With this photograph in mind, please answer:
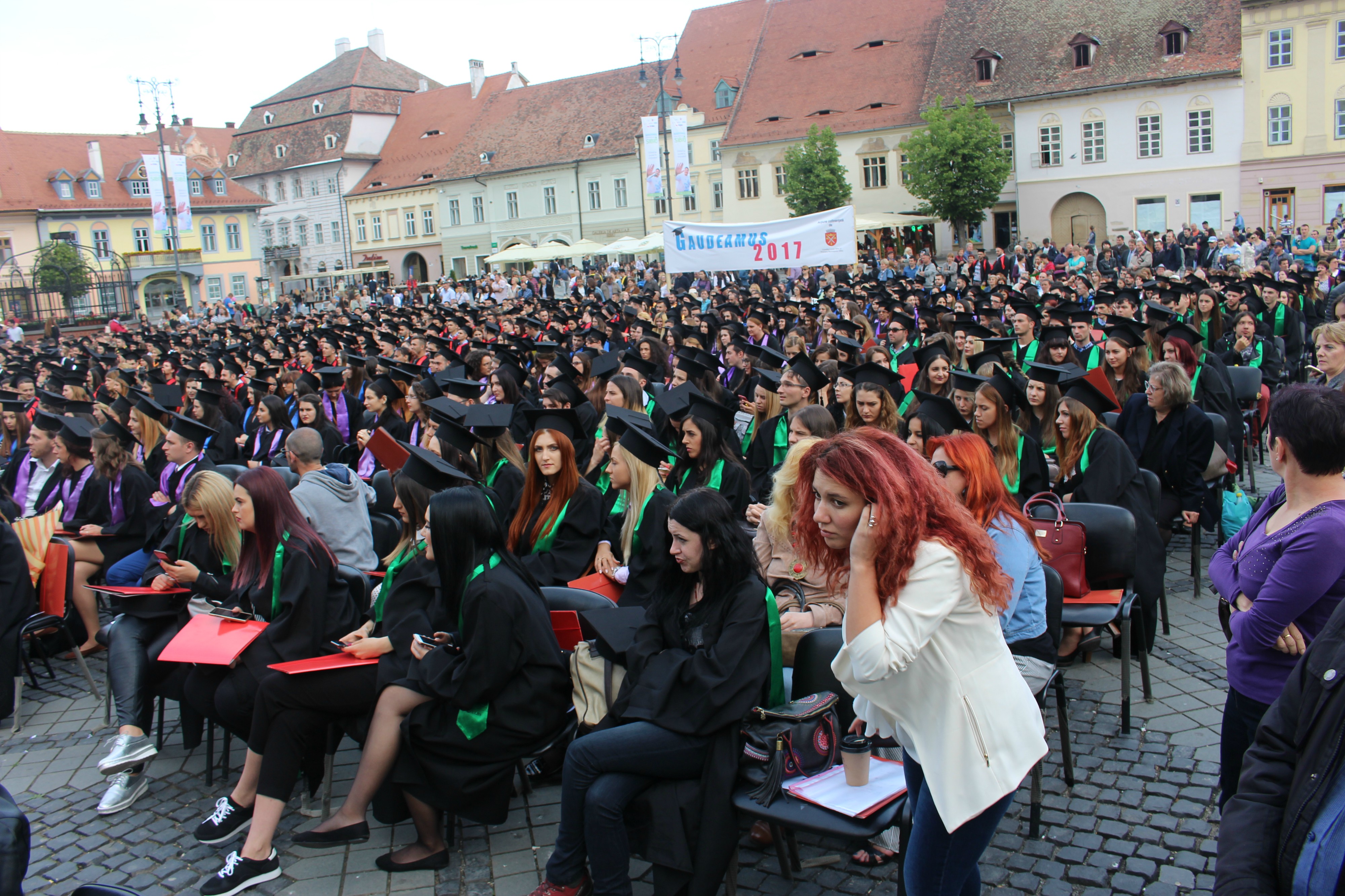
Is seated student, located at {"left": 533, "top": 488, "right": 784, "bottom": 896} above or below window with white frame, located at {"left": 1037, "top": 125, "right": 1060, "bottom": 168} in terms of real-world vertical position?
below

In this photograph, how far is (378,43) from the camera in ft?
221

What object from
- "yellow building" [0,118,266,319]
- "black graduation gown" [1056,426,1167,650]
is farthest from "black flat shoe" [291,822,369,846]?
"yellow building" [0,118,266,319]

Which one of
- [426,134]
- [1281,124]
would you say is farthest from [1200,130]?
[426,134]

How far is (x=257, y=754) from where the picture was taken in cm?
430

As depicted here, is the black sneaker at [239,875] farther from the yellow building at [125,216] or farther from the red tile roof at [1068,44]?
the yellow building at [125,216]

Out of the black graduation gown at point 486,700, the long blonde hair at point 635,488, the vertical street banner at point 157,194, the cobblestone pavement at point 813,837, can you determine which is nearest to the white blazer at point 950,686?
the cobblestone pavement at point 813,837

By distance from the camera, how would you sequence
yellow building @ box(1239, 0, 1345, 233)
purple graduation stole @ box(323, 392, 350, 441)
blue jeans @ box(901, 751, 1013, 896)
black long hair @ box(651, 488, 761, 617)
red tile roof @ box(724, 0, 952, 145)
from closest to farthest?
blue jeans @ box(901, 751, 1013, 896), black long hair @ box(651, 488, 761, 617), purple graduation stole @ box(323, 392, 350, 441), yellow building @ box(1239, 0, 1345, 233), red tile roof @ box(724, 0, 952, 145)

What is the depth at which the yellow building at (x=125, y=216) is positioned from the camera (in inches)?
2023

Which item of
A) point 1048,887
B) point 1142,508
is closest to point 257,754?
point 1048,887

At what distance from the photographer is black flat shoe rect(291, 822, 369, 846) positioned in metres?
4.13

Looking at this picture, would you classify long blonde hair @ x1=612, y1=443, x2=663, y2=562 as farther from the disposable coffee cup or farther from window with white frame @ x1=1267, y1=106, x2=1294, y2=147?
window with white frame @ x1=1267, y1=106, x2=1294, y2=147

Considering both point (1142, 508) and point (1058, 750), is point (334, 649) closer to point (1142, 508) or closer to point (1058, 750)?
point (1058, 750)

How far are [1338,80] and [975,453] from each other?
130 ft

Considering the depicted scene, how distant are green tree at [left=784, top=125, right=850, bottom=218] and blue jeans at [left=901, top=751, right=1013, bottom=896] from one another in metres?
37.7
